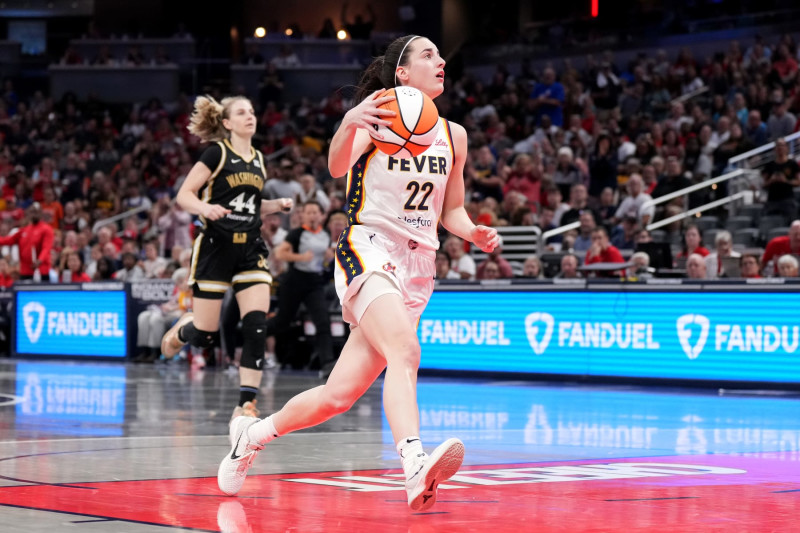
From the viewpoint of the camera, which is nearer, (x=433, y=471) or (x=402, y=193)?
(x=433, y=471)

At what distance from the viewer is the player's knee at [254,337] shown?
28.7ft

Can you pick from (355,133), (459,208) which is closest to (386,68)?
(355,133)

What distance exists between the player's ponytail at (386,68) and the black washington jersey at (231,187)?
3.44 m

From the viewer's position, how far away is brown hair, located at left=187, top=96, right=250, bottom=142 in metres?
9.08

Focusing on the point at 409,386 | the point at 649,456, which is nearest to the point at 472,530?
the point at 409,386

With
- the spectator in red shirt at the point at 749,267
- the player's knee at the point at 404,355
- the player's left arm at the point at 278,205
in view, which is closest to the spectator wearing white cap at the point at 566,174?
the spectator in red shirt at the point at 749,267

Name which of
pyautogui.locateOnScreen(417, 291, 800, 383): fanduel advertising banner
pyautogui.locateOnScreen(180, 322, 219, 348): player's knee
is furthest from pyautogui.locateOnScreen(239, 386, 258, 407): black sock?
pyautogui.locateOnScreen(417, 291, 800, 383): fanduel advertising banner

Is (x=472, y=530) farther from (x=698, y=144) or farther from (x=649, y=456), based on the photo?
(x=698, y=144)

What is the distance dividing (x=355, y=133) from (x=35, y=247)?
1681cm

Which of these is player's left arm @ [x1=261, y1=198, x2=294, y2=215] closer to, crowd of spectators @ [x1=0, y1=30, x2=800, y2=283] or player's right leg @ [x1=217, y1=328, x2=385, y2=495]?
player's right leg @ [x1=217, y1=328, x2=385, y2=495]

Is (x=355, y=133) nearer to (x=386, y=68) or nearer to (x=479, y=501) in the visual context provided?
(x=386, y=68)

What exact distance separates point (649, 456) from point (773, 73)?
15.2 m

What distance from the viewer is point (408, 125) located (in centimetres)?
498

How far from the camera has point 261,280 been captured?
8984 mm
